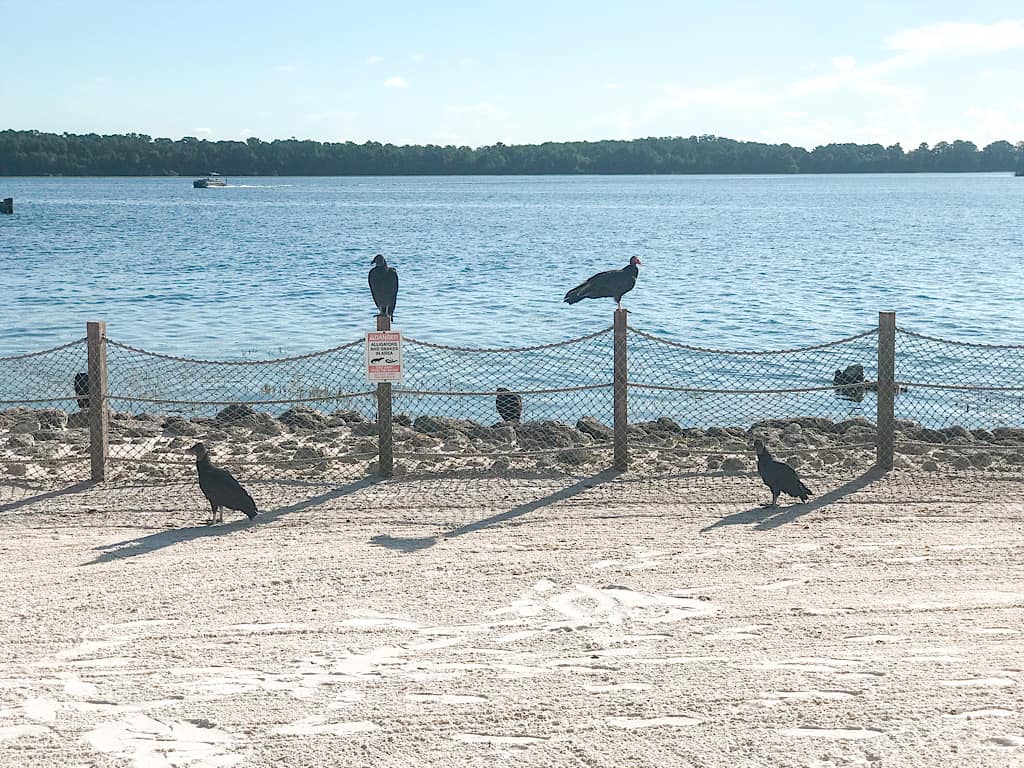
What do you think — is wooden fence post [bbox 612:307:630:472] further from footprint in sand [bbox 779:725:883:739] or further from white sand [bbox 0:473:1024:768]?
footprint in sand [bbox 779:725:883:739]

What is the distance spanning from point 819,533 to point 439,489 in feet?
10.5

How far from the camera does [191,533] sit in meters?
9.29

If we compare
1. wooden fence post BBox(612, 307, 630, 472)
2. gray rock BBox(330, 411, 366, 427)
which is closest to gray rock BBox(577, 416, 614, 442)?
gray rock BBox(330, 411, 366, 427)

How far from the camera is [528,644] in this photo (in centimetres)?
664

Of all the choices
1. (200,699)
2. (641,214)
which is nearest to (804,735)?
(200,699)

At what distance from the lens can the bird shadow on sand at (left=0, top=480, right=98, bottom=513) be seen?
1006 centimetres

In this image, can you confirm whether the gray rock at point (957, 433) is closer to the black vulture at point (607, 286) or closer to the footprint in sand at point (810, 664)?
the black vulture at point (607, 286)

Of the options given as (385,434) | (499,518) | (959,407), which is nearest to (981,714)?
(499,518)

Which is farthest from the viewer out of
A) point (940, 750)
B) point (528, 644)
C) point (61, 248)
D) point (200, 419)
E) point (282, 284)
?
point (61, 248)

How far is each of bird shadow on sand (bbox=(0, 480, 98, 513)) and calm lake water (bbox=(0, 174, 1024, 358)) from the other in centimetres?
1552

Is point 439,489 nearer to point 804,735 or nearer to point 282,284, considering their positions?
point 804,735

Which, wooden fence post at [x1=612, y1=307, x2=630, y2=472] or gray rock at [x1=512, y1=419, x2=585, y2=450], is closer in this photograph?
wooden fence post at [x1=612, y1=307, x2=630, y2=472]

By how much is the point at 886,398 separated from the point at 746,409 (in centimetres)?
615

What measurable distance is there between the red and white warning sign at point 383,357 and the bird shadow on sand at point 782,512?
10.4 ft
